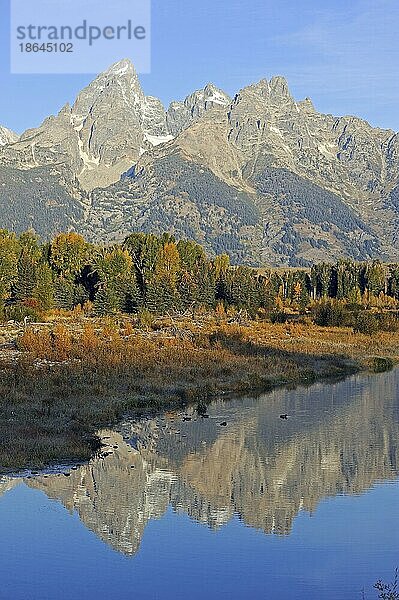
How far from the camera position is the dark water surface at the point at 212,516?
1672cm

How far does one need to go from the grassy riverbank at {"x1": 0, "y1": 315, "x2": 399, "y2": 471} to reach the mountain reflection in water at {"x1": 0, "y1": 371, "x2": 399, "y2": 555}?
1.77 m

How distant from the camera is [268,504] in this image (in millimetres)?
22344

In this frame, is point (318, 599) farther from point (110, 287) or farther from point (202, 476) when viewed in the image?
point (110, 287)

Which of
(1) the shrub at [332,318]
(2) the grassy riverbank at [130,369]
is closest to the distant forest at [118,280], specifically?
(1) the shrub at [332,318]

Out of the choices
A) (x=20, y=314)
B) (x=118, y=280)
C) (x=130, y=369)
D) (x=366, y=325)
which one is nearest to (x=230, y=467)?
(x=130, y=369)

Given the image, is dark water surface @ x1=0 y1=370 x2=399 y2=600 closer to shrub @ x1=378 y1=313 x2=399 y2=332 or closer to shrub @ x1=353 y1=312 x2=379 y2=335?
shrub @ x1=353 y1=312 x2=379 y2=335

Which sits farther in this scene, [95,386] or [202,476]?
[95,386]

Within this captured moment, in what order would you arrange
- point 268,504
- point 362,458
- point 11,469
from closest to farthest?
1. point 268,504
2. point 11,469
3. point 362,458

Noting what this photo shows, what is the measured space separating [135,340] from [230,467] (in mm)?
31639

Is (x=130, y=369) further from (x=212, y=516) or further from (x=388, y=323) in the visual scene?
(x=388, y=323)

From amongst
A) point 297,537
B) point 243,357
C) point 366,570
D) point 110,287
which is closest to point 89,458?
point 297,537

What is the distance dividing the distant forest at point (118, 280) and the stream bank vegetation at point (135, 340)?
191 millimetres

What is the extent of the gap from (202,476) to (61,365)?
61.6 feet

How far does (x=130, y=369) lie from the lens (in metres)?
42.2
